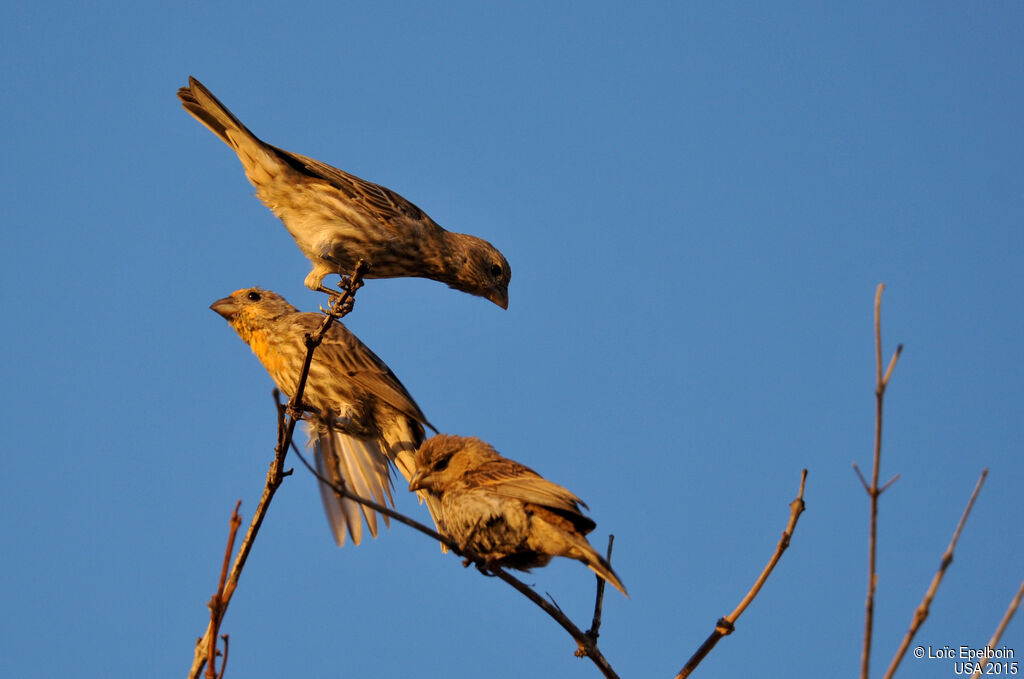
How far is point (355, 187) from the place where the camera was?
319 inches

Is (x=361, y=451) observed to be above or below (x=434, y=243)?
below

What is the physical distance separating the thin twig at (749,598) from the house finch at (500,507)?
65cm

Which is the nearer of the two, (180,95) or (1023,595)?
(1023,595)

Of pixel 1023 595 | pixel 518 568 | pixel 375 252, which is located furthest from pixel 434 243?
pixel 1023 595

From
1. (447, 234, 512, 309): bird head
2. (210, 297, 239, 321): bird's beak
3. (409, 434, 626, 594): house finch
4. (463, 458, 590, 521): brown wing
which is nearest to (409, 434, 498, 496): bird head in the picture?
(409, 434, 626, 594): house finch

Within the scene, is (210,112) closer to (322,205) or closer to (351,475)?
(322,205)

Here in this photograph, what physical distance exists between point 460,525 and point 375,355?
10.5ft

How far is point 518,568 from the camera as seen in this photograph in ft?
17.4

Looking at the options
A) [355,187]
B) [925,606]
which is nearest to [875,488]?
[925,606]

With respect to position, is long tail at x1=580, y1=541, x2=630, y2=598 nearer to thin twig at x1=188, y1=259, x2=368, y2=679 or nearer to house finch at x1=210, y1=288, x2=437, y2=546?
thin twig at x1=188, y1=259, x2=368, y2=679

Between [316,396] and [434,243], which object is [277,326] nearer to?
A: [316,396]

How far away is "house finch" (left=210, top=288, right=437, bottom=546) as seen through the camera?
7680 millimetres

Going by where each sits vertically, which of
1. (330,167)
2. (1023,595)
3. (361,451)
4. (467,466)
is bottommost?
(1023,595)

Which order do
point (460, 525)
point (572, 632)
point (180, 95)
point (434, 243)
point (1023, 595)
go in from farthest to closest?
point (434, 243) < point (180, 95) < point (460, 525) < point (572, 632) < point (1023, 595)
